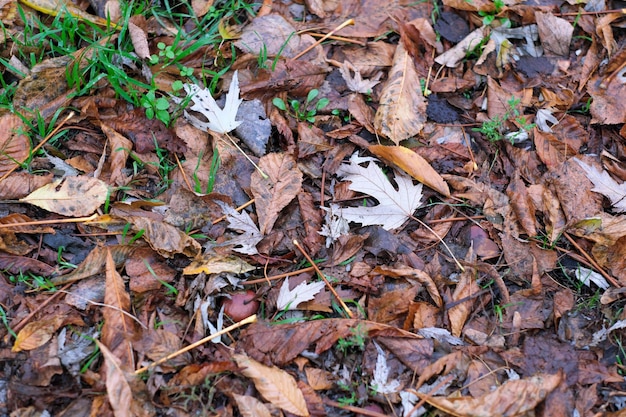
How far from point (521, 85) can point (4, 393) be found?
298 centimetres

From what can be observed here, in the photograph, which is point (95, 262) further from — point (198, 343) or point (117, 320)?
point (198, 343)

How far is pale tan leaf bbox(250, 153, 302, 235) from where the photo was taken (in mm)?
2635

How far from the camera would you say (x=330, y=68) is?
312 centimetres

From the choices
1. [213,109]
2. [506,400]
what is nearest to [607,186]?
[506,400]

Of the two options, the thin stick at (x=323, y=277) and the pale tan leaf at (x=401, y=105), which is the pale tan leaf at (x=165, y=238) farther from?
the pale tan leaf at (x=401, y=105)

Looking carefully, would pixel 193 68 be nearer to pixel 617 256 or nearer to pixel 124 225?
pixel 124 225

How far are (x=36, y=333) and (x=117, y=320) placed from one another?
1.07ft

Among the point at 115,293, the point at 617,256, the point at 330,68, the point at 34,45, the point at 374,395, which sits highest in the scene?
the point at 34,45

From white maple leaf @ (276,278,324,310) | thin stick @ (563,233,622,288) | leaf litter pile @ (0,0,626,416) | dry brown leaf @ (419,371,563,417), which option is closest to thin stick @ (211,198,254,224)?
leaf litter pile @ (0,0,626,416)

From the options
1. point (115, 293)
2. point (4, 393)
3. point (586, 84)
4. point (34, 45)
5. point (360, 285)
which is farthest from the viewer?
point (586, 84)

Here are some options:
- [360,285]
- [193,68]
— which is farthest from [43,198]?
[360,285]

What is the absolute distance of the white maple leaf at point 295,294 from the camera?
2.43m

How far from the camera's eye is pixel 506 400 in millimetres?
2197

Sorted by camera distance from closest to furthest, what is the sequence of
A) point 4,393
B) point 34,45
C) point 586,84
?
point 4,393, point 34,45, point 586,84
